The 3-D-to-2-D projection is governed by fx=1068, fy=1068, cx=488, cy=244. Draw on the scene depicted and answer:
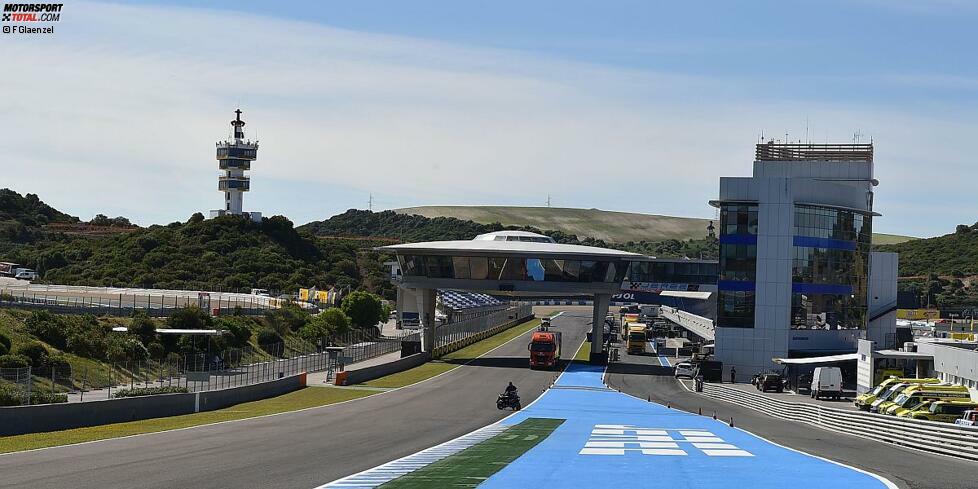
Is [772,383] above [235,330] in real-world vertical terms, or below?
below

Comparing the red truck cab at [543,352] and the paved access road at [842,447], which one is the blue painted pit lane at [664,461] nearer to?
the paved access road at [842,447]

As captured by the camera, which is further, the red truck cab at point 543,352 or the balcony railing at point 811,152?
the balcony railing at point 811,152

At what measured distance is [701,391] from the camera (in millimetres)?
77875

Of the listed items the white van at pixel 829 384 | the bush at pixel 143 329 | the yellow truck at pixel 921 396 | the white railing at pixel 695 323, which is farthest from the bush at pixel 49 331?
the white railing at pixel 695 323

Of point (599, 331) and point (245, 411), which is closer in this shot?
point (245, 411)

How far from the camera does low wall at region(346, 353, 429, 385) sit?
7613 centimetres

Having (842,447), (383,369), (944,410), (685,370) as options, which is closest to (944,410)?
(944,410)

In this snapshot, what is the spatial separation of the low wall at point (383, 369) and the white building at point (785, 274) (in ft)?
85.4

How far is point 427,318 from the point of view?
4058 inches

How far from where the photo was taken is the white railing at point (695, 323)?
101200mm

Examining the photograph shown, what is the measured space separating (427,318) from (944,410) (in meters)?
60.7

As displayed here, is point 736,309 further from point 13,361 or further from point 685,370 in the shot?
point 13,361

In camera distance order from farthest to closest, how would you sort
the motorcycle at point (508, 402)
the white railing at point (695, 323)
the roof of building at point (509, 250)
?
the white railing at point (695, 323) → the roof of building at point (509, 250) → the motorcycle at point (508, 402)

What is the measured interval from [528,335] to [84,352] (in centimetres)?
7885
